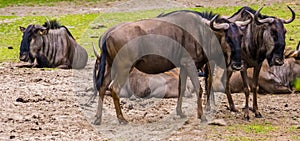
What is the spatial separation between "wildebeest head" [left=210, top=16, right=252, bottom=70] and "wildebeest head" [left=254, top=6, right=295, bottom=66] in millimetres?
422

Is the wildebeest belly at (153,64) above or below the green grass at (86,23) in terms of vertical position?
above

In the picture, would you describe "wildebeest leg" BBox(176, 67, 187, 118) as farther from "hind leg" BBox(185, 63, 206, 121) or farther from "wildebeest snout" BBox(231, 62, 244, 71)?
"wildebeest snout" BBox(231, 62, 244, 71)

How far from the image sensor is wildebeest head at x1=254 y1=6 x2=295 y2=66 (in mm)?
9000

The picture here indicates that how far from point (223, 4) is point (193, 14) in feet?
48.8

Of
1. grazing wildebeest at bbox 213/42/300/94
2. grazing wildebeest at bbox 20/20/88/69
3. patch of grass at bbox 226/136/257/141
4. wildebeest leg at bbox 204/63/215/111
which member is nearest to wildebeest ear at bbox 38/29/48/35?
grazing wildebeest at bbox 20/20/88/69

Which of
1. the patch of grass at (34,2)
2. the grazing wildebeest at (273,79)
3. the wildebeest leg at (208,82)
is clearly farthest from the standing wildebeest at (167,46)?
the patch of grass at (34,2)

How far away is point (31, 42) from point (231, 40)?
6334mm

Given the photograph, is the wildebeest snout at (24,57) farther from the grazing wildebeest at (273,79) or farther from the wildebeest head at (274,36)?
the wildebeest head at (274,36)

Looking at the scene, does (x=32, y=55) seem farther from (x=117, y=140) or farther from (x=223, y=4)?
(x=223, y=4)

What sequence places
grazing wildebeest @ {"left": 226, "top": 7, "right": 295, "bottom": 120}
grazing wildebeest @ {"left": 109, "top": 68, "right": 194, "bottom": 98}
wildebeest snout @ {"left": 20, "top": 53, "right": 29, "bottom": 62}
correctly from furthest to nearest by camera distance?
1. wildebeest snout @ {"left": 20, "top": 53, "right": 29, "bottom": 62}
2. grazing wildebeest @ {"left": 109, "top": 68, "right": 194, "bottom": 98}
3. grazing wildebeest @ {"left": 226, "top": 7, "right": 295, "bottom": 120}

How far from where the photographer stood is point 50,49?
14.2 metres

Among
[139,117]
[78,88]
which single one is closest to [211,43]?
A: [139,117]

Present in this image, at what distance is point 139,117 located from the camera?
884 centimetres

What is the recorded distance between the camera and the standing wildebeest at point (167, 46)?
8242 millimetres
